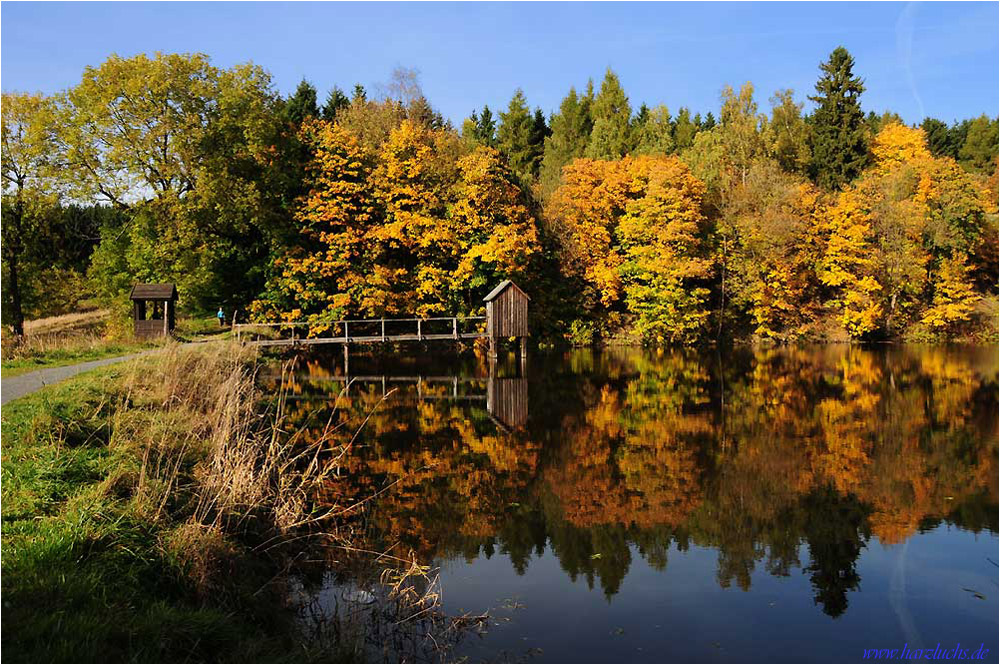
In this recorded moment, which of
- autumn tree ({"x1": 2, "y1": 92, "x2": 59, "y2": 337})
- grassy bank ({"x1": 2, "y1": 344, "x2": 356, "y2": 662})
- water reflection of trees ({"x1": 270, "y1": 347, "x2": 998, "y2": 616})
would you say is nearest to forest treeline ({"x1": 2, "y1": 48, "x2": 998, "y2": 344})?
autumn tree ({"x1": 2, "y1": 92, "x2": 59, "y2": 337})

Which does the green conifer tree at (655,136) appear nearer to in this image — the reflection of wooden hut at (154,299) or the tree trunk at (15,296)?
the reflection of wooden hut at (154,299)

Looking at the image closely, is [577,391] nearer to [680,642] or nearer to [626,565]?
[626,565]

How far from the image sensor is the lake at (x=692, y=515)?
22.9ft

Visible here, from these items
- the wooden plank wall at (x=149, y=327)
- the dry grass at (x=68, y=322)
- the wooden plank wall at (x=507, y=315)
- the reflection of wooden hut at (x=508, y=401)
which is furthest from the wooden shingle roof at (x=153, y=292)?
the reflection of wooden hut at (x=508, y=401)

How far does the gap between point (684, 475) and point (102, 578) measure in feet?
27.5

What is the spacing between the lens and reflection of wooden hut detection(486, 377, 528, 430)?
17.3 m

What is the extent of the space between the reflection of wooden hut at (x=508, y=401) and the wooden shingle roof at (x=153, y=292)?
38.2 ft

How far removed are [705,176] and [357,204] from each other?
19.0 metres

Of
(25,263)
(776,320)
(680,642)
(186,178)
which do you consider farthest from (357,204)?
(680,642)

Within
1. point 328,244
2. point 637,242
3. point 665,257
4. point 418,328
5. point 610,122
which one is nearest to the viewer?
point 418,328

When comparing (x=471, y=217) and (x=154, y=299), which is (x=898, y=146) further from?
(x=154, y=299)

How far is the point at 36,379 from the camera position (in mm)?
14453

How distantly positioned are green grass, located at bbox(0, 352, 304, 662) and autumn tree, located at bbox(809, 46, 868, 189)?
153 ft

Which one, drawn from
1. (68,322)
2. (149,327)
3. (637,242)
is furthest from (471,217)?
(68,322)
